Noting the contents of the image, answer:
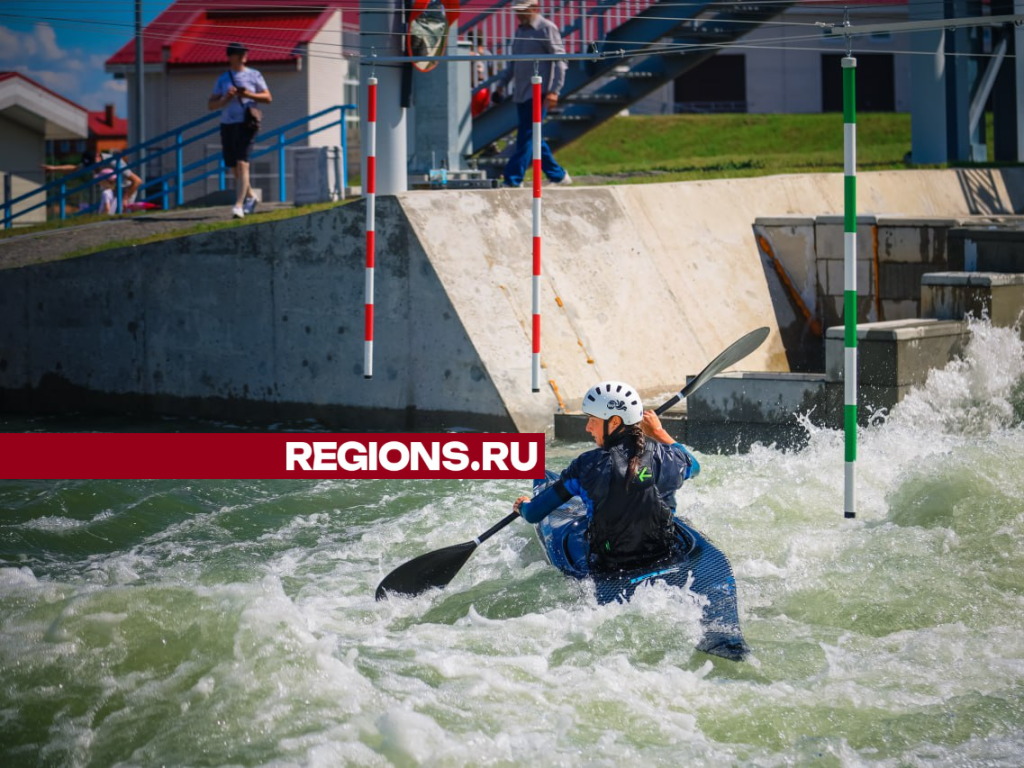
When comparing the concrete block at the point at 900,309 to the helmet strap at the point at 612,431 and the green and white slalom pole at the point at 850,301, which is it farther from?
the helmet strap at the point at 612,431

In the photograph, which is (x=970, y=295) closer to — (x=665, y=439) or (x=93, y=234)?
(x=665, y=439)

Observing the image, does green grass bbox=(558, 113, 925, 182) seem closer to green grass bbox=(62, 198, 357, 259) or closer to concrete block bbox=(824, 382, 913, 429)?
green grass bbox=(62, 198, 357, 259)

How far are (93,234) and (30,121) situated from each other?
20.8 meters

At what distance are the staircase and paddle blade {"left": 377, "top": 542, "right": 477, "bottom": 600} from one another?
953 centimetres

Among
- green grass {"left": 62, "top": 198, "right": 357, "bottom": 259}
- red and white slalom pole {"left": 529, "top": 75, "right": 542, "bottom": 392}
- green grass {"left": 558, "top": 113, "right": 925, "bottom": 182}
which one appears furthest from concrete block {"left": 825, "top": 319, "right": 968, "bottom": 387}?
green grass {"left": 558, "top": 113, "right": 925, "bottom": 182}

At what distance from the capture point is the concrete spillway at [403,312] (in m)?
11.6

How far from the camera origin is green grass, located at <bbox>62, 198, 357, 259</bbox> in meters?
12.7

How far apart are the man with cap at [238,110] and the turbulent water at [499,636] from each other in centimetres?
458

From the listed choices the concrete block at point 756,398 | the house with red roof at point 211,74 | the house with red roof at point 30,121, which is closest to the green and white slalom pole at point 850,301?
the concrete block at point 756,398

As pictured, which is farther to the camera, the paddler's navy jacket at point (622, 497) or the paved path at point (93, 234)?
the paved path at point (93, 234)

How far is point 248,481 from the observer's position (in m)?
10.6

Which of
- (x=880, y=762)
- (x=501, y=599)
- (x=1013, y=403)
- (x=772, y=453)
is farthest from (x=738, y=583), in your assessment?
(x=1013, y=403)

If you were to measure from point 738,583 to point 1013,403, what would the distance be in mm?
5165

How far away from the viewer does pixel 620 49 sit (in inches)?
661
